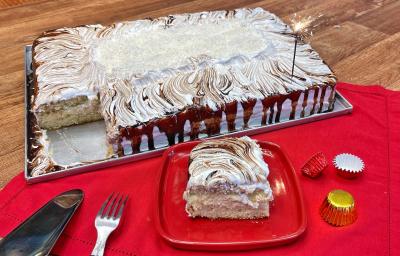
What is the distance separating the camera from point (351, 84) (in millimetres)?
1752

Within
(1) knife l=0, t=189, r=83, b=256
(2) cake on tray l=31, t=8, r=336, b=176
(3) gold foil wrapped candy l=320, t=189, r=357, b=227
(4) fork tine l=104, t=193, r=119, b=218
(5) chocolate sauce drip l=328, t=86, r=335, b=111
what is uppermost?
(2) cake on tray l=31, t=8, r=336, b=176

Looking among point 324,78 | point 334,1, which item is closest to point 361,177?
point 324,78

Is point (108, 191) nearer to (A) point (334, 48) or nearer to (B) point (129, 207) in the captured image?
(B) point (129, 207)

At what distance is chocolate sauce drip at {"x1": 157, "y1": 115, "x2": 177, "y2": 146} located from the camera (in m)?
1.40

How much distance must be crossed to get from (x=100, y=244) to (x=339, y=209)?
0.63 m

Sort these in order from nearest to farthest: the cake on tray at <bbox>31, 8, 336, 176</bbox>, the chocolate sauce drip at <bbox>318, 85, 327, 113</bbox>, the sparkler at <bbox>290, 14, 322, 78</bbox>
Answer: the cake on tray at <bbox>31, 8, 336, 176</bbox> < the chocolate sauce drip at <bbox>318, 85, 327, 113</bbox> < the sparkler at <bbox>290, 14, 322, 78</bbox>

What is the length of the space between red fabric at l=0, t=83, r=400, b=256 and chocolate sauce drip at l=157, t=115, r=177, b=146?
0.09m

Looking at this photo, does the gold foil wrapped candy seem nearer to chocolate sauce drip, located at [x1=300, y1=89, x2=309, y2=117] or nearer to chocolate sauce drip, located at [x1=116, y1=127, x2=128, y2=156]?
chocolate sauce drip, located at [x1=300, y1=89, x2=309, y2=117]

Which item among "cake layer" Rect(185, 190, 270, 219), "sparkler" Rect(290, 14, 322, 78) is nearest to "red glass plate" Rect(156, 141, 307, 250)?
"cake layer" Rect(185, 190, 270, 219)

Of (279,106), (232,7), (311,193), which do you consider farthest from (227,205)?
(232,7)

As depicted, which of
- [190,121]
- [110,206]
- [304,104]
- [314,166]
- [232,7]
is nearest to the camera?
[110,206]

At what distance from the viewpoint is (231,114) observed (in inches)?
57.9

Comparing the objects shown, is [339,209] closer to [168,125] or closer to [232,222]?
[232,222]

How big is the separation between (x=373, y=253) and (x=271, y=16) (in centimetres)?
113
